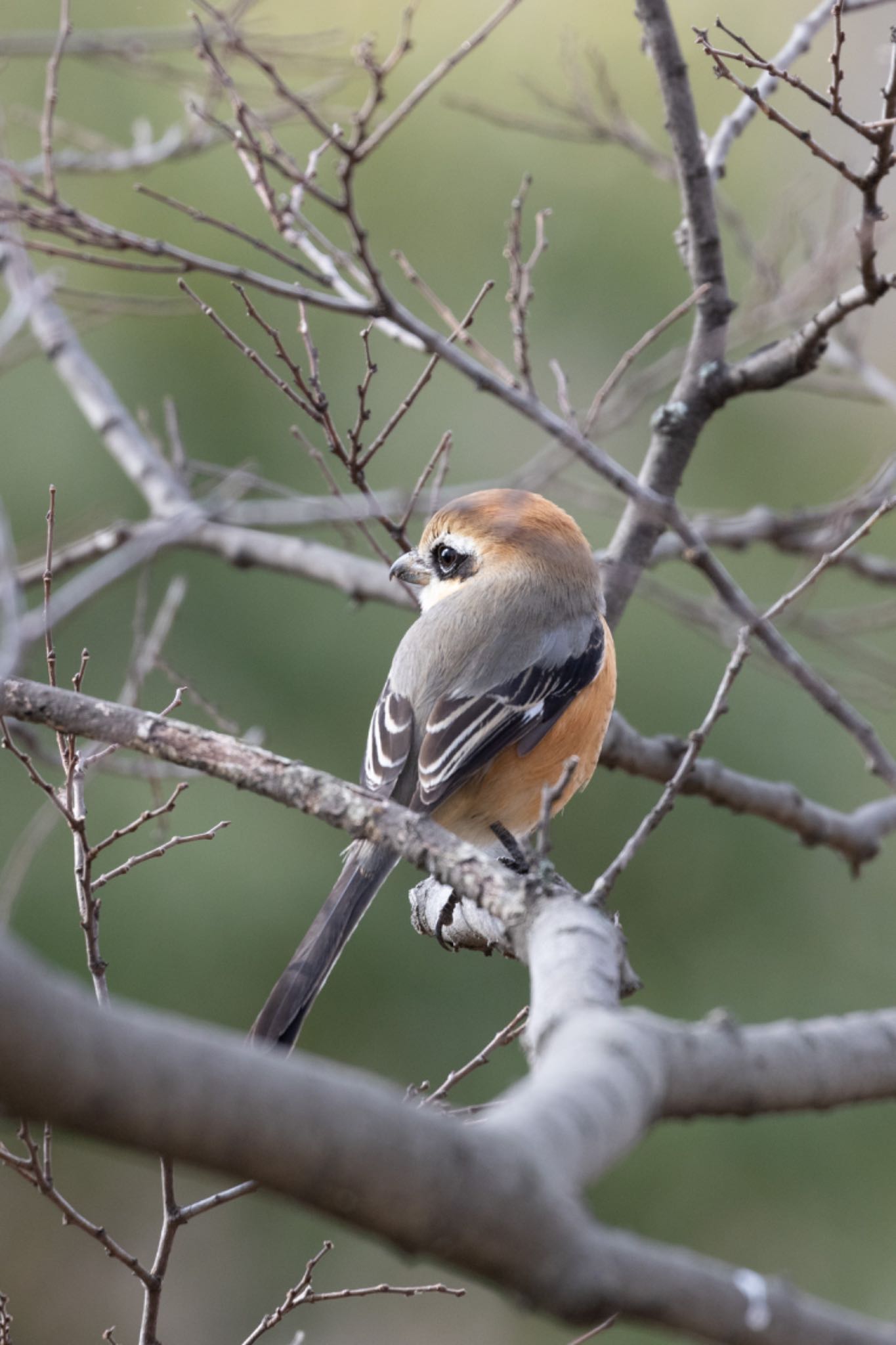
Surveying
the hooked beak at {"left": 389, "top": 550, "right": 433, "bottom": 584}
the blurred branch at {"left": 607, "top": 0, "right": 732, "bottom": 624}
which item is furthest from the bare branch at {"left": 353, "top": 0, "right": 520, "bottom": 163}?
the hooked beak at {"left": 389, "top": 550, "right": 433, "bottom": 584}

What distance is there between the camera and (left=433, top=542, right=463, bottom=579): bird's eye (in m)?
3.62

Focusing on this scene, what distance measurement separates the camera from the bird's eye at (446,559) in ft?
11.9

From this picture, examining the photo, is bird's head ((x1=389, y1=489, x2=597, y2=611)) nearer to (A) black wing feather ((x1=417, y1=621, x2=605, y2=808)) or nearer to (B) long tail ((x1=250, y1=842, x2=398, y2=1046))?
(A) black wing feather ((x1=417, y1=621, x2=605, y2=808))

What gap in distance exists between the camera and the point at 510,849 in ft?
10.3

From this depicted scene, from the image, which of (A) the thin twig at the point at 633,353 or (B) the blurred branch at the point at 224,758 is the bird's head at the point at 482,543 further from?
Result: (B) the blurred branch at the point at 224,758

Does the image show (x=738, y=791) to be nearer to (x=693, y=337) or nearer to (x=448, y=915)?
(x=448, y=915)

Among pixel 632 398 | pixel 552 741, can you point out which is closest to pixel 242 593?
pixel 632 398

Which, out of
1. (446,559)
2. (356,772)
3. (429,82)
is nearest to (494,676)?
(446,559)

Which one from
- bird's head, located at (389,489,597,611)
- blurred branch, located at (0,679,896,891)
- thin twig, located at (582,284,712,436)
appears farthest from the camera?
bird's head, located at (389,489,597,611)

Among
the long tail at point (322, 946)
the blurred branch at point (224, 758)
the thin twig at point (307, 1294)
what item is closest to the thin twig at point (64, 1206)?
the thin twig at point (307, 1294)

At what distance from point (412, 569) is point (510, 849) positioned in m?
0.85

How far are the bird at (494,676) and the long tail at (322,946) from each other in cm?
6

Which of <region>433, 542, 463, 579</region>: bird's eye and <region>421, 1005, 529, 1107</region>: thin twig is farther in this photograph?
<region>433, 542, 463, 579</region>: bird's eye

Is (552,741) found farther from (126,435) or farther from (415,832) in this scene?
(126,435)
